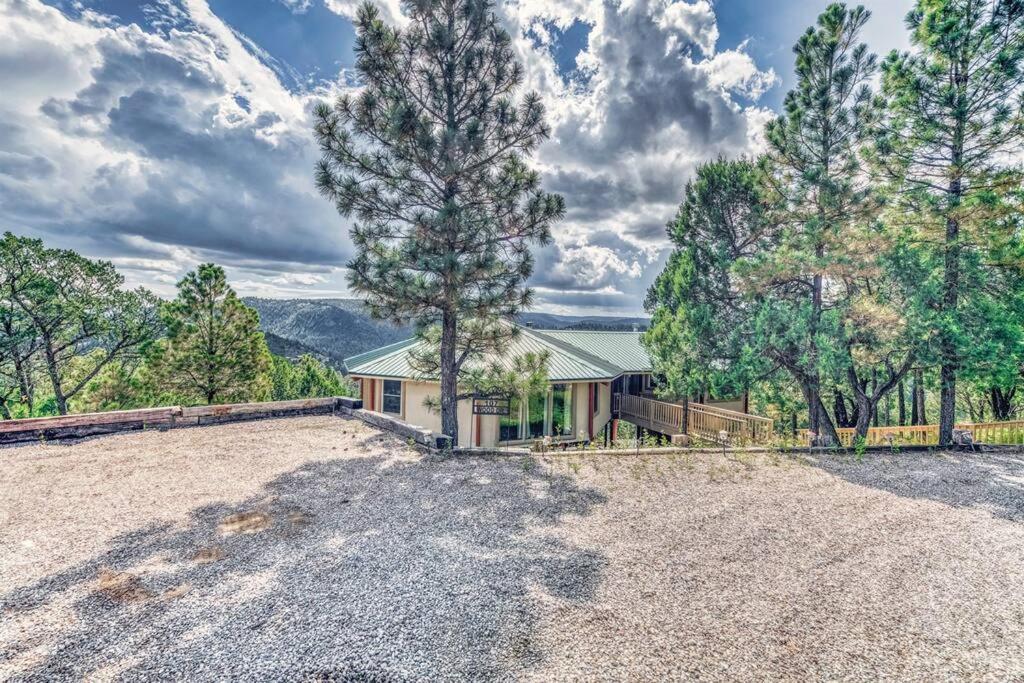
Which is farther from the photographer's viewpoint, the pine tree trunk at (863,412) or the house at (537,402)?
the house at (537,402)

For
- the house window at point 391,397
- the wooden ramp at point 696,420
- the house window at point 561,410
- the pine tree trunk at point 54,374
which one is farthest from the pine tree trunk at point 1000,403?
the pine tree trunk at point 54,374

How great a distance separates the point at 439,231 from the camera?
321 inches

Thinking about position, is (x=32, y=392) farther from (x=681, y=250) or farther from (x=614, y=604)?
(x=681, y=250)

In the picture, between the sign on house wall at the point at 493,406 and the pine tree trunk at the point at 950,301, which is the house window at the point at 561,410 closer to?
the sign on house wall at the point at 493,406

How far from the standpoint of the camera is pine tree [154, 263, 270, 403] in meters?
13.6

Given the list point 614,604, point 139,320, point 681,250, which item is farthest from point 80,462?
point 681,250

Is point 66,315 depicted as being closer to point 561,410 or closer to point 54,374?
point 54,374

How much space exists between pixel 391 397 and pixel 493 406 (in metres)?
6.04

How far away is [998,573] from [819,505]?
185 centimetres

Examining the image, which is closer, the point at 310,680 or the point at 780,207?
the point at 310,680

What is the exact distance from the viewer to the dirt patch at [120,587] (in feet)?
12.3

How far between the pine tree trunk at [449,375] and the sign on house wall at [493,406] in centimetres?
52

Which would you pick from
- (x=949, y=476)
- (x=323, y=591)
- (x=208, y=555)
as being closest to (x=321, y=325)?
(x=208, y=555)

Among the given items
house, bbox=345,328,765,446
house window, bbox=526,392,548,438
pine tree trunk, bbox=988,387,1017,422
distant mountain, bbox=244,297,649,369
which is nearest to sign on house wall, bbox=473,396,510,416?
house, bbox=345,328,765,446
